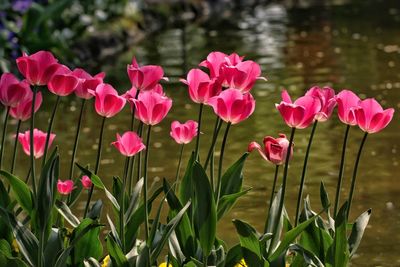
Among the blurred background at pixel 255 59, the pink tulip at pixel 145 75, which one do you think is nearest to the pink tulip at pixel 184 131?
the pink tulip at pixel 145 75

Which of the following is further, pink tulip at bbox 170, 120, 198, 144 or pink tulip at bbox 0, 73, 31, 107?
pink tulip at bbox 170, 120, 198, 144

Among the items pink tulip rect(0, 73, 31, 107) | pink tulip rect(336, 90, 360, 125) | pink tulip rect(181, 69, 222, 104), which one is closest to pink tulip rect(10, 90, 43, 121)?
pink tulip rect(0, 73, 31, 107)

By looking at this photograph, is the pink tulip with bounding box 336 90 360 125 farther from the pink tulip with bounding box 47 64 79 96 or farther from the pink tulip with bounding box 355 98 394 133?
the pink tulip with bounding box 47 64 79 96

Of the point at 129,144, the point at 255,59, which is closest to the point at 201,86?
the point at 129,144

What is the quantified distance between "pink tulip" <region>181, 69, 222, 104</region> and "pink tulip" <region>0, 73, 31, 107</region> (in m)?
0.49

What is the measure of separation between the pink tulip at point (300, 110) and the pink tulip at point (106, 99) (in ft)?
1.50

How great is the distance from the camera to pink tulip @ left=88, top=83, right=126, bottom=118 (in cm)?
323

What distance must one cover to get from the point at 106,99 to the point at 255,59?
9019 millimetres

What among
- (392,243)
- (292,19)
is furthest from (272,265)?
(292,19)

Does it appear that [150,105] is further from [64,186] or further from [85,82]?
[64,186]

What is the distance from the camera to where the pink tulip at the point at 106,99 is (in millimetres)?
3232

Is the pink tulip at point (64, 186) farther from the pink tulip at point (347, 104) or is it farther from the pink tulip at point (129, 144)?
the pink tulip at point (347, 104)

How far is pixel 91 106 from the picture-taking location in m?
9.91

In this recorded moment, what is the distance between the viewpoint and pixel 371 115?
3137mm
